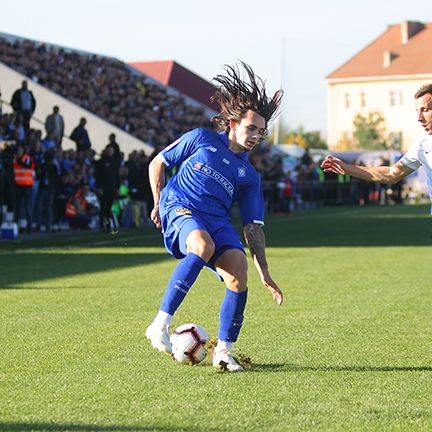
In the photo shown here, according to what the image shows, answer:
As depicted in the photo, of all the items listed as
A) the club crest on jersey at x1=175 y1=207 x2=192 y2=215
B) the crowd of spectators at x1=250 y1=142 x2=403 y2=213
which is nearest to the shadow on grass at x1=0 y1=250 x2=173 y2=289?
the club crest on jersey at x1=175 y1=207 x2=192 y2=215

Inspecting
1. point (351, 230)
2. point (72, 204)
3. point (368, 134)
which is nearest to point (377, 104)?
point (368, 134)

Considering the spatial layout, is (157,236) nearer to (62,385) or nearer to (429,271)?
(429,271)

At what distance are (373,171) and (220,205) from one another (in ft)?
4.92

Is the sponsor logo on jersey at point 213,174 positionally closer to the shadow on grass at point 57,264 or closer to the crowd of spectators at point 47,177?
the shadow on grass at point 57,264

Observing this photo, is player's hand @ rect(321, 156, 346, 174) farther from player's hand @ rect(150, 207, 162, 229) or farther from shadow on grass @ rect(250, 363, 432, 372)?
shadow on grass @ rect(250, 363, 432, 372)

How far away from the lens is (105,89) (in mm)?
38719

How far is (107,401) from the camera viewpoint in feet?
21.7

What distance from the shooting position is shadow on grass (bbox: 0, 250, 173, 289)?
15258mm

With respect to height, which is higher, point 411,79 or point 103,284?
point 411,79

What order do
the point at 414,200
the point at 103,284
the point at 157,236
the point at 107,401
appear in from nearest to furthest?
the point at 107,401
the point at 103,284
the point at 157,236
the point at 414,200

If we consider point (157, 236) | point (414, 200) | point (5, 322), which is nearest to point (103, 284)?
point (5, 322)

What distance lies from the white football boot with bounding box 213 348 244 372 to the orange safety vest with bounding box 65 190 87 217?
18404mm

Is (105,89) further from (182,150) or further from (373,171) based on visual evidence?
(182,150)

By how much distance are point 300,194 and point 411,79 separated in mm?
74176
